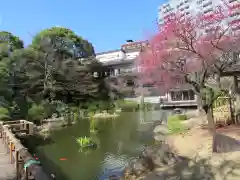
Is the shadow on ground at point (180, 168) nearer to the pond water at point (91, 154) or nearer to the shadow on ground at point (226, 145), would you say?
the shadow on ground at point (226, 145)

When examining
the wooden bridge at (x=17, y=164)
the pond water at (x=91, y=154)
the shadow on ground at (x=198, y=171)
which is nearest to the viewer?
the wooden bridge at (x=17, y=164)

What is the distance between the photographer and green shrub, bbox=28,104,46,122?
50.7ft

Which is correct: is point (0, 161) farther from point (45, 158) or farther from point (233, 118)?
point (233, 118)

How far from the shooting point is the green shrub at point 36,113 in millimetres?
15459

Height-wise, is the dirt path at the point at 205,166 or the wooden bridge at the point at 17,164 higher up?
the wooden bridge at the point at 17,164

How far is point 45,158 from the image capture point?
838 centimetres

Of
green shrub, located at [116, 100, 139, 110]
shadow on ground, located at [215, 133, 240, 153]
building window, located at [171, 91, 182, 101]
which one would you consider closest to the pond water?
shadow on ground, located at [215, 133, 240, 153]

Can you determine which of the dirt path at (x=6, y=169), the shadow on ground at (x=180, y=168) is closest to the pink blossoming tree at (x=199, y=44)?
the shadow on ground at (x=180, y=168)

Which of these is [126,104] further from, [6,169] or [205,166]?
[6,169]

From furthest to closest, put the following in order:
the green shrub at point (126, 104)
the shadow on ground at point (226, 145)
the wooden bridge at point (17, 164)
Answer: the green shrub at point (126, 104) → the shadow on ground at point (226, 145) → the wooden bridge at point (17, 164)

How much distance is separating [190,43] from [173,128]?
14.7 feet

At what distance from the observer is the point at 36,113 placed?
15711mm

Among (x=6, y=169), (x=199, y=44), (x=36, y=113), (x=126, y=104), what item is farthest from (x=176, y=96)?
(x=6, y=169)

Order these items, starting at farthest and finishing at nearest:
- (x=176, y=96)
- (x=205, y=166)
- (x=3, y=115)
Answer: (x=176, y=96) → (x=3, y=115) → (x=205, y=166)
